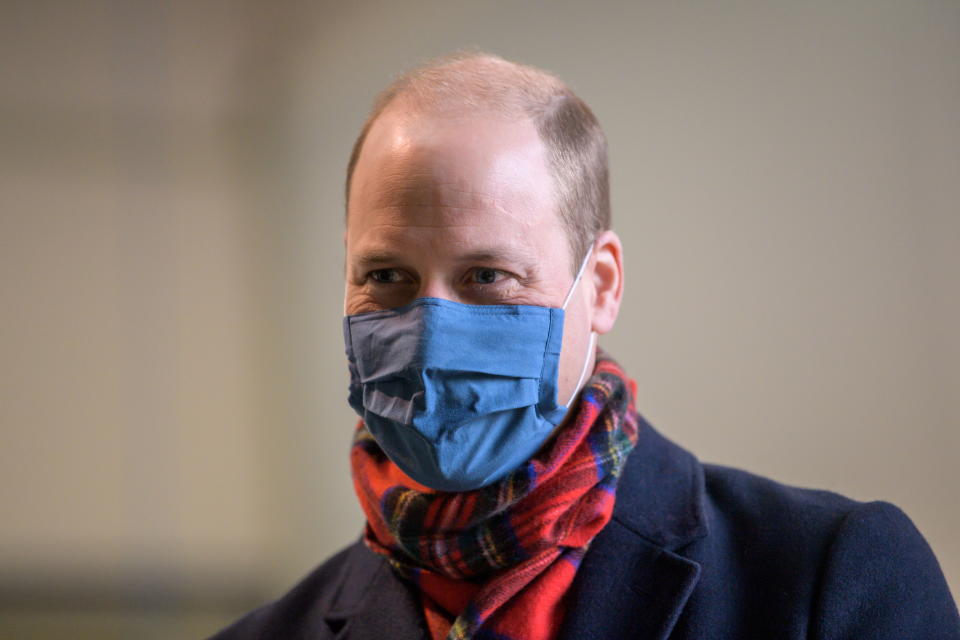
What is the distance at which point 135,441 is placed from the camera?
11.0 ft

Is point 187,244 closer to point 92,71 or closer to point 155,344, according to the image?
point 155,344

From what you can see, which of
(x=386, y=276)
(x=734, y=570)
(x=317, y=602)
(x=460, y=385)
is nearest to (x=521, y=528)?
(x=460, y=385)

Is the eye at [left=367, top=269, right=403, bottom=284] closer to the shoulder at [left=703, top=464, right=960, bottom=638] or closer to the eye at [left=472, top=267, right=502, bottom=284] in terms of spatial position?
the eye at [left=472, top=267, right=502, bottom=284]

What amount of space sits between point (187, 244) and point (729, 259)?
212 cm

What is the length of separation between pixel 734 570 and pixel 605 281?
522 mm

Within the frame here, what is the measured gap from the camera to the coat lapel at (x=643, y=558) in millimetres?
1295

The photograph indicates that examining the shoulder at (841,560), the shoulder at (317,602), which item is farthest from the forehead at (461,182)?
the shoulder at (317,602)

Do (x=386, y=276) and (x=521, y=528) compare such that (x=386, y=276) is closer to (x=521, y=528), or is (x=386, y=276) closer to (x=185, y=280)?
(x=521, y=528)

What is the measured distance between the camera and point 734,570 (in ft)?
4.43

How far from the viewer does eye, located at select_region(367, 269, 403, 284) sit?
137 cm

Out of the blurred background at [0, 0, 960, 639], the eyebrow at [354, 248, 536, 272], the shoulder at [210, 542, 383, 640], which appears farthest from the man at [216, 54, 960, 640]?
the blurred background at [0, 0, 960, 639]

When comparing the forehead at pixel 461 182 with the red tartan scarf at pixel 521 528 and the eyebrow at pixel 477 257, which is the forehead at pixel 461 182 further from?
the red tartan scarf at pixel 521 528

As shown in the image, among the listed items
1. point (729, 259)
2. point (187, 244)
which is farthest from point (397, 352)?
point (187, 244)

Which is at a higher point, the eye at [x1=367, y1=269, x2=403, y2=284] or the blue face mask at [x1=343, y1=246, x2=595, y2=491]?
the eye at [x1=367, y1=269, x2=403, y2=284]
